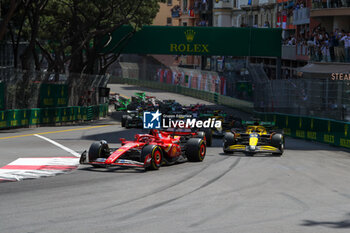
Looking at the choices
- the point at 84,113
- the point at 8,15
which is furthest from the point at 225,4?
the point at 8,15

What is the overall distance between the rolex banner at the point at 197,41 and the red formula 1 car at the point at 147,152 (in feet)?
111

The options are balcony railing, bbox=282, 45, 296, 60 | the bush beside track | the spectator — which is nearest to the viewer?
the bush beside track

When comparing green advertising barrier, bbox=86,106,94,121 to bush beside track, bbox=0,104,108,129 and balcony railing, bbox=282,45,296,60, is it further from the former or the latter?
balcony railing, bbox=282,45,296,60

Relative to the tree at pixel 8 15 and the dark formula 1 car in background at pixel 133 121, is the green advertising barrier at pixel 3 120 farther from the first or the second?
the dark formula 1 car in background at pixel 133 121

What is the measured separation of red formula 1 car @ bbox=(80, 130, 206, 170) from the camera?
16.1 m

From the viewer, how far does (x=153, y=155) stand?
639 inches

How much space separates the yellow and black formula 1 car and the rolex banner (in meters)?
30.8

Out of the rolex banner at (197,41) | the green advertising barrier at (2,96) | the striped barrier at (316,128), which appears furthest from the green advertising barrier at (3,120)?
the rolex banner at (197,41)

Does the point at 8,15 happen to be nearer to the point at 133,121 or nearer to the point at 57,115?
the point at 57,115

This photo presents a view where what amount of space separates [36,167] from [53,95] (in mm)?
21238

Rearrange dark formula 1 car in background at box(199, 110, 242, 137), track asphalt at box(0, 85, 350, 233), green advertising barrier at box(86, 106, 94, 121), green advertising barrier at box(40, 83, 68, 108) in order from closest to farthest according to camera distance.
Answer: track asphalt at box(0, 85, 350, 233)
dark formula 1 car in background at box(199, 110, 242, 137)
green advertising barrier at box(40, 83, 68, 108)
green advertising barrier at box(86, 106, 94, 121)

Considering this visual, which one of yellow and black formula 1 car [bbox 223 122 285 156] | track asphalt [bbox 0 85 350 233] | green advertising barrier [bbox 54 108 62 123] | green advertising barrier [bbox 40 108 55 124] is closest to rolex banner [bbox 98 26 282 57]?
green advertising barrier [bbox 54 108 62 123]

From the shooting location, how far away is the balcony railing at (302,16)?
4906 cm

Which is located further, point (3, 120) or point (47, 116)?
point (47, 116)
